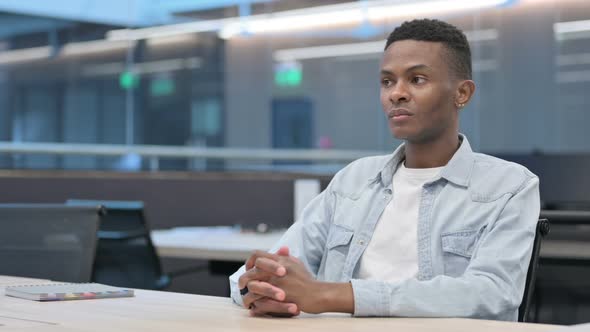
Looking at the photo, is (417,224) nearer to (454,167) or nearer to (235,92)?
(454,167)

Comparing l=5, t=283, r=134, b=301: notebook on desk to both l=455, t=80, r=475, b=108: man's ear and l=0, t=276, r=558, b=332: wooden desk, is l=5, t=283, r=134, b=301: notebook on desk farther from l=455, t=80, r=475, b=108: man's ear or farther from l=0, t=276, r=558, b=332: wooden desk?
l=455, t=80, r=475, b=108: man's ear

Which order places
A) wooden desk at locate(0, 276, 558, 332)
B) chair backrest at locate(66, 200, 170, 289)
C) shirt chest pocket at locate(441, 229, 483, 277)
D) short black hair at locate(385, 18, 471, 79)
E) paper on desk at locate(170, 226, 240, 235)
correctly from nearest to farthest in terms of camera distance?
wooden desk at locate(0, 276, 558, 332) → shirt chest pocket at locate(441, 229, 483, 277) → short black hair at locate(385, 18, 471, 79) → chair backrest at locate(66, 200, 170, 289) → paper on desk at locate(170, 226, 240, 235)

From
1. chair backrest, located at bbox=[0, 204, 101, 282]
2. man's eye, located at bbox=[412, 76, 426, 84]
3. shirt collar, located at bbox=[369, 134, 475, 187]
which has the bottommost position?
chair backrest, located at bbox=[0, 204, 101, 282]

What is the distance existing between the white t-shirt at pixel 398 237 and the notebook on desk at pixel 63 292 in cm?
49

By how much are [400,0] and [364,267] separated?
5616 mm

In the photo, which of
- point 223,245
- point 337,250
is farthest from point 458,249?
point 223,245

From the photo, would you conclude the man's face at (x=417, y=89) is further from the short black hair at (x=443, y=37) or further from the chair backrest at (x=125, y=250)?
the chair backrest at (x=125, y=250)

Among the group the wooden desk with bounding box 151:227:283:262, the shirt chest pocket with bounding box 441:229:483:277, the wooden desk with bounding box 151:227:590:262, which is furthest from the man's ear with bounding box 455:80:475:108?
the wooden desk with bounding box 151:227:283:262

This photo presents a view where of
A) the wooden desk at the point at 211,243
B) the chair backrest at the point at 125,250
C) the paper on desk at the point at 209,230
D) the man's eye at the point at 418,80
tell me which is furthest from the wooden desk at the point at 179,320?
the paper on desk at the point at 209,230

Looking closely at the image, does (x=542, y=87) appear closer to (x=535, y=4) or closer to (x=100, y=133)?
(x=535, y=4)

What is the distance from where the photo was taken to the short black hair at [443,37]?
181 centimetres

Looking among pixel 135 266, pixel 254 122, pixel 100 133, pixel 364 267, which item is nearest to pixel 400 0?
pixel 254 122

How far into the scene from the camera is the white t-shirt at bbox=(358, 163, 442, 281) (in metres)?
1.75

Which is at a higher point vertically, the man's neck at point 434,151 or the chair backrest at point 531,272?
the man's neck at point 434,151
